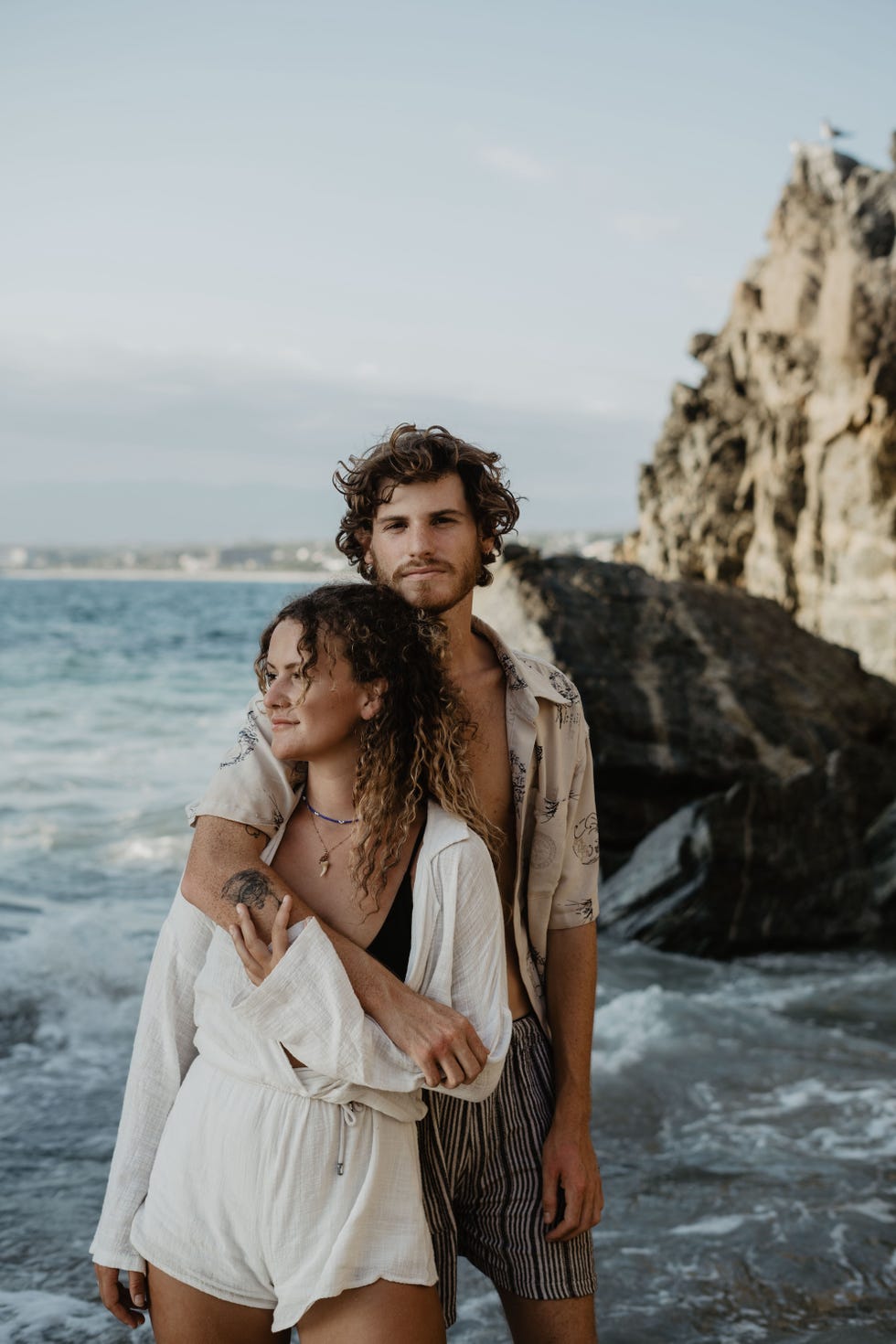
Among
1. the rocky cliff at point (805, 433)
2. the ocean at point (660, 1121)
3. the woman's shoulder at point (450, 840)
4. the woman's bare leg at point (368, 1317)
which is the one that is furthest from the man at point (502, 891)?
the rocky cliff at point (805, 433)

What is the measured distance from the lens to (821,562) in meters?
20.0

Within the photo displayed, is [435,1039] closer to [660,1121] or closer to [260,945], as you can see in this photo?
[260,945]

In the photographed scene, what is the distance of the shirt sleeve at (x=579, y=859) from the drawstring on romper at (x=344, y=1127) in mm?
850

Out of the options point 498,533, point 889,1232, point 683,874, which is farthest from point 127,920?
Answer: point 498,533

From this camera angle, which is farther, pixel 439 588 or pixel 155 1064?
pixel 439 588

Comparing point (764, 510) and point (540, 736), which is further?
point (764, 510)

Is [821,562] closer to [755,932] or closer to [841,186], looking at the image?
[841,186]

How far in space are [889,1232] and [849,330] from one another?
17799 millimetres

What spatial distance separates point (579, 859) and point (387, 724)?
2.44 ft

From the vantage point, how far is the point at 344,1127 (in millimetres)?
1927

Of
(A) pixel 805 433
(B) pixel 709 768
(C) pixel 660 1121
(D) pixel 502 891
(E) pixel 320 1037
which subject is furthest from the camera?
(A) pixel 805 433

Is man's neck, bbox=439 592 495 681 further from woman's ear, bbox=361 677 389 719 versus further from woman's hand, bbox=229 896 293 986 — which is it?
woman's hand, bbox=229 896 293 986

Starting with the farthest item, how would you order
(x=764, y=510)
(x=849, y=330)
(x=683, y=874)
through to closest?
1. (x=764, y=510)
2. (x=849, y=330)
3. (x=683, y=874)

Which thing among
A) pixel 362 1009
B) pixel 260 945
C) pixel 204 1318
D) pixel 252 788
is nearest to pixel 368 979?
pixel 362 1009
